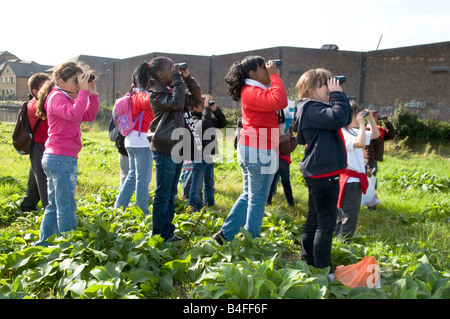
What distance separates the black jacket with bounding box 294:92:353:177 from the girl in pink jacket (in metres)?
2.13

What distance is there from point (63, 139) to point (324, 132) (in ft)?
8.14

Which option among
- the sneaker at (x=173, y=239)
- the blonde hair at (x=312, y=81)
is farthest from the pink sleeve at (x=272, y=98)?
the sneaker at (x=173, y=239)

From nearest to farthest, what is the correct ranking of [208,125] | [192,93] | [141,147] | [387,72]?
1. [192,93]
2. [141,147]
3. [208,125]
4. [387,72]

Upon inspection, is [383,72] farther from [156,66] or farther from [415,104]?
[156,66]

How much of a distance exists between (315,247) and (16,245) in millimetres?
2939

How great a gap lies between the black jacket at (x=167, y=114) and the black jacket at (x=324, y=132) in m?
1.25

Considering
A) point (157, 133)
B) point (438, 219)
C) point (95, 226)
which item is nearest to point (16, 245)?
point (95, 226)

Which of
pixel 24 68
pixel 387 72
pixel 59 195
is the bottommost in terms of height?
pixel 59 195

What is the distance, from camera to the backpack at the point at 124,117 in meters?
4.58

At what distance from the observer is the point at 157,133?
3.77 metres

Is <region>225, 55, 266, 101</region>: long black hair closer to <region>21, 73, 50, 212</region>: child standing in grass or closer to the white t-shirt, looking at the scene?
the white t-shirt

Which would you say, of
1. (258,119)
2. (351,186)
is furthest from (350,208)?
(258,119)

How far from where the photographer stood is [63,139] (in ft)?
11.8
